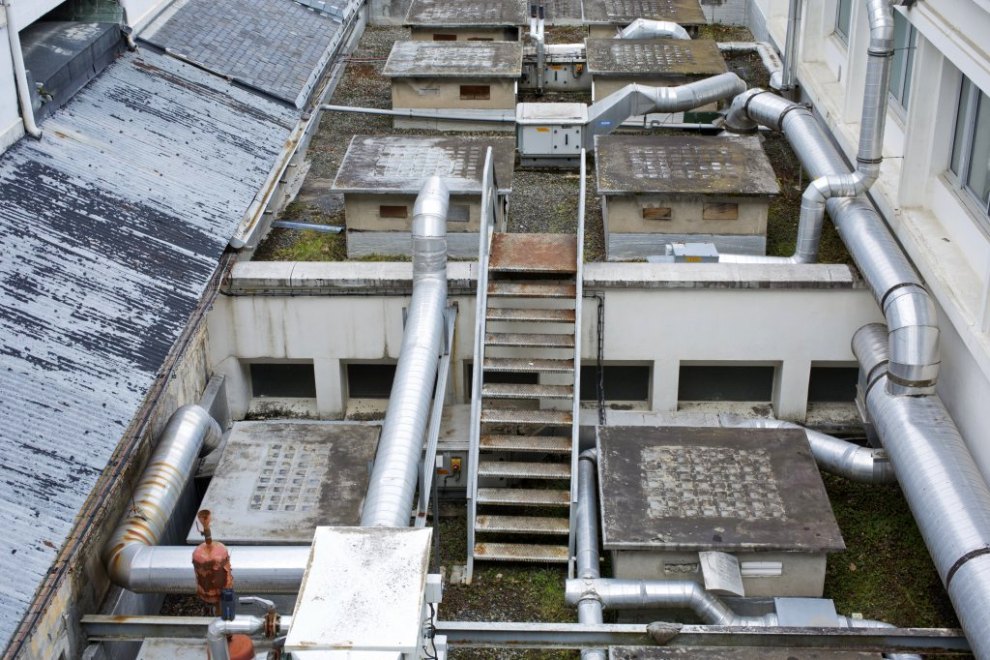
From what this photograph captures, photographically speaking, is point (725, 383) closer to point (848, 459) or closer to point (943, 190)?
point (848, 459)

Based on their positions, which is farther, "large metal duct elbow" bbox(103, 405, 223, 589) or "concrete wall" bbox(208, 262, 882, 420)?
"concrete wall" bbox(208, 262, 882, 420)

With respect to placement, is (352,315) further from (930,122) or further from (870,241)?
(930,122)

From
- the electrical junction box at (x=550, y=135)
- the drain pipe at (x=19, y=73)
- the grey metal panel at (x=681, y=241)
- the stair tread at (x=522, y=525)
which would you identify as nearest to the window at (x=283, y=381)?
the stair tread at (x=522, y=525)

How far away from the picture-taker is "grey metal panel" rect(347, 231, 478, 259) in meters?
23.7

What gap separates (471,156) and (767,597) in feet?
35.9

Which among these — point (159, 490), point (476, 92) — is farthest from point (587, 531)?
point (476, 92)

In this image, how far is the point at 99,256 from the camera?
67.0 feet

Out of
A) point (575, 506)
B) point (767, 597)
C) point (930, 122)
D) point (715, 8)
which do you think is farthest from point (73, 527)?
point (715, 8)

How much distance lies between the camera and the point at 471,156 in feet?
82.2

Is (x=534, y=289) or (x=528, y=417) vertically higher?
(x=534, y=289)

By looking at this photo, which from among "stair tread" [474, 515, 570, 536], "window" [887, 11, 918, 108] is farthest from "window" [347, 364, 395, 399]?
"window" [887, 11, 918, 108]

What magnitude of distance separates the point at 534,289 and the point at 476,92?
9.22 metres

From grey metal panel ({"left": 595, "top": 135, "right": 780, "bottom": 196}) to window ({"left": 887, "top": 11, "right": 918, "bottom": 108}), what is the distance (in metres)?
3.08

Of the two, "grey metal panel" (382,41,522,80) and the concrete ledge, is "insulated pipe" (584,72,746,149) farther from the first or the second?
the concrete ledge
